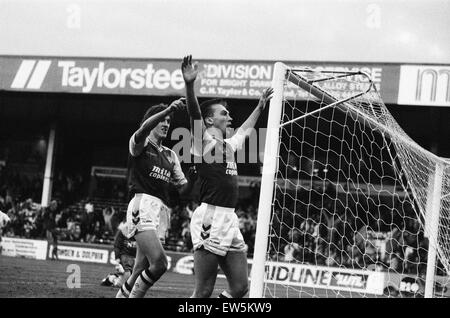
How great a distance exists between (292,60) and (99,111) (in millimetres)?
8540

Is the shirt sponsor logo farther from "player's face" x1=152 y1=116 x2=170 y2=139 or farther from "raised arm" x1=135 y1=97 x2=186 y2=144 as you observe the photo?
"raised arm" x1=135 y1=97 x2=186 y2=144

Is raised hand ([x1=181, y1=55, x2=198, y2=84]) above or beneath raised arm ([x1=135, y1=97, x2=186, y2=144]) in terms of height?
above

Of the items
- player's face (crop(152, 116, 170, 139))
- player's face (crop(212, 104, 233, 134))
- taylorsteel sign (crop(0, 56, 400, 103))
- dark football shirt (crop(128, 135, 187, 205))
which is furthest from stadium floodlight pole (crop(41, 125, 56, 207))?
player's face (crop(212, 104, 233, 134))

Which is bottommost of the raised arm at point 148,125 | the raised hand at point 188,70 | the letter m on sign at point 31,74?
the raised arm at point 148,125

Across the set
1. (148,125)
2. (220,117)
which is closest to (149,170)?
(148,125)

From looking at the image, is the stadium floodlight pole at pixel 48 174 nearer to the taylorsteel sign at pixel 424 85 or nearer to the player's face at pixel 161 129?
the taylorsteel sign at pixel 424 85

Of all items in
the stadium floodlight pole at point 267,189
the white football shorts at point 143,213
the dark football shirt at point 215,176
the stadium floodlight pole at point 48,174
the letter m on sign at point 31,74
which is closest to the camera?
the stadium floodlight pole at point 267,189

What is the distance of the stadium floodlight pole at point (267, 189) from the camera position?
556 cm

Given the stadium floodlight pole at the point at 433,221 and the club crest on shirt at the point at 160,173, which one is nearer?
the club crest on shirt at the point at 160,173

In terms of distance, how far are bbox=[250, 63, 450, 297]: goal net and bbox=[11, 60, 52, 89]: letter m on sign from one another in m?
8.00

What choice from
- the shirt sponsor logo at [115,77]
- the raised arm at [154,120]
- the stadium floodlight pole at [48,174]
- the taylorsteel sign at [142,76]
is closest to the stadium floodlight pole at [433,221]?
the raised arm at [154,120]

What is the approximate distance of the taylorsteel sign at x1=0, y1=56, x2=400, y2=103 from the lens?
1873cm

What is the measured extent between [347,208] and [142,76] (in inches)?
309
